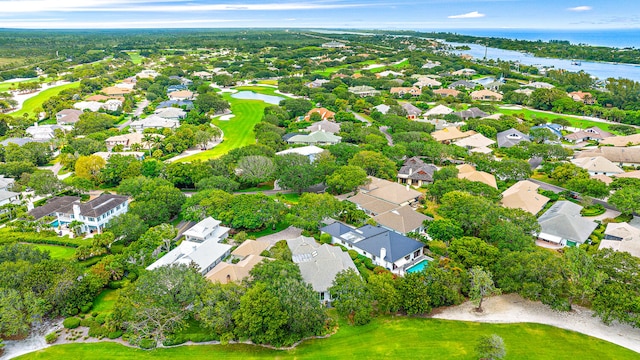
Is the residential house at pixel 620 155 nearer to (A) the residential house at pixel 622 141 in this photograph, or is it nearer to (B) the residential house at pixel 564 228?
(A) the residential house at pixel 622 141

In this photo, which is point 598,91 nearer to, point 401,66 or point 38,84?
point 401,66

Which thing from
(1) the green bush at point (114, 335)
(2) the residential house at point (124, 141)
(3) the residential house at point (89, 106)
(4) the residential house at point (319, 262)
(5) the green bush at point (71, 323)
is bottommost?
(5) the green bush at point (71, 323)

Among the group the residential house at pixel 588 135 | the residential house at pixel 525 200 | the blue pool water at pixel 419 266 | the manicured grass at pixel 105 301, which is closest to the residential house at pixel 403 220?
the blue pool water at pixel 419 266

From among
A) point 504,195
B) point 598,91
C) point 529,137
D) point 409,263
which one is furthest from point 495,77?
point 409,263

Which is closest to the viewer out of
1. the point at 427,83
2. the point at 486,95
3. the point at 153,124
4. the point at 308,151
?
the point at 308,151

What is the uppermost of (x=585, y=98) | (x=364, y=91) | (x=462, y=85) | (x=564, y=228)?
(x=585, y=98)

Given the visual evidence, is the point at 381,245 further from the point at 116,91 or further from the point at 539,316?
the point at 116,91

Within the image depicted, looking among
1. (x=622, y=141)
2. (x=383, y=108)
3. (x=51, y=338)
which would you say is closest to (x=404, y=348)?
(x=51, y=338)
